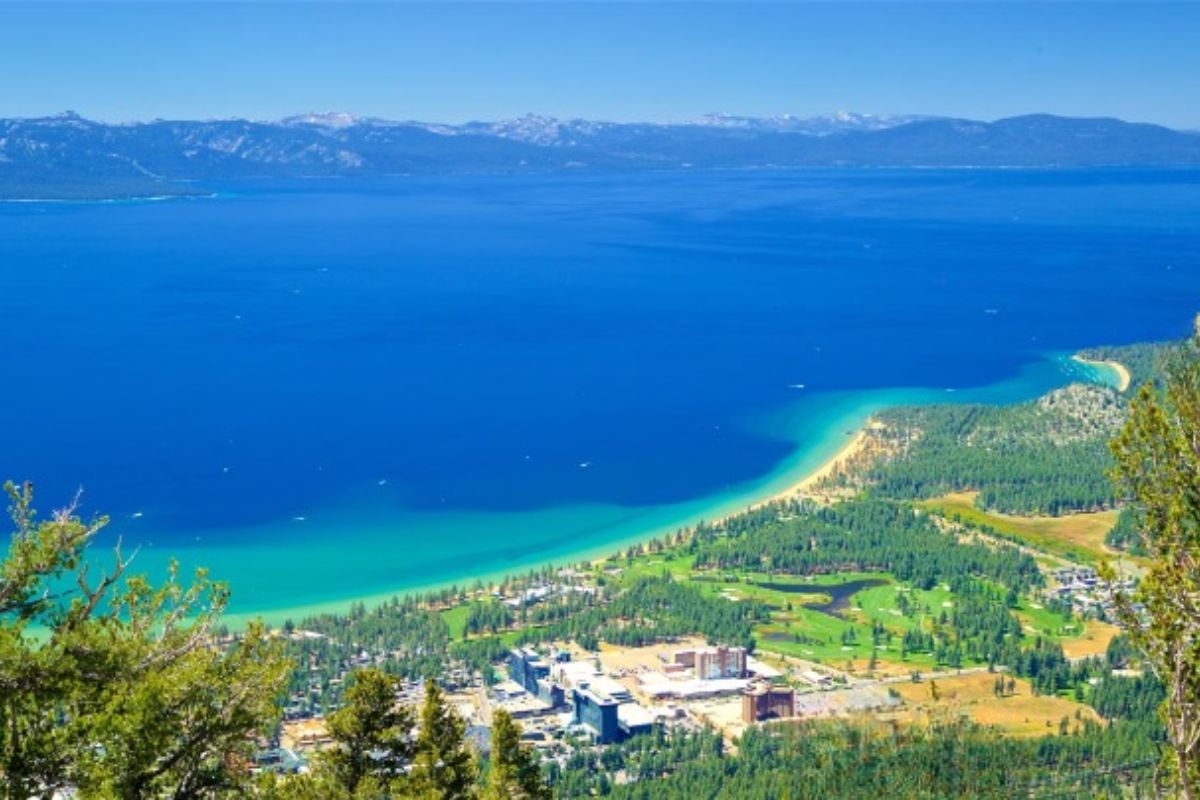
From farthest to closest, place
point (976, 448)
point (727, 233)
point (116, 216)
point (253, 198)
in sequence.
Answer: point (253, 198), point (116, 216), point (727, 233), point (976, 448)

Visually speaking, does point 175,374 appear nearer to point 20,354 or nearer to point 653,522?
point 20,354

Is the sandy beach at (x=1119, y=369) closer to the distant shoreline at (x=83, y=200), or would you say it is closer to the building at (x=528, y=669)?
the building at (x=528, y=669)

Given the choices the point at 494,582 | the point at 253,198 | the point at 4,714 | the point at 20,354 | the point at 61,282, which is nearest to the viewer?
the point at 4,714

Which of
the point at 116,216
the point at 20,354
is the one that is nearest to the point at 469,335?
the point at 20,354

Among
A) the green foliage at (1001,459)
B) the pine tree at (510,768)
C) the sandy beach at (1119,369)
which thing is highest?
the pine tree at (510,768)

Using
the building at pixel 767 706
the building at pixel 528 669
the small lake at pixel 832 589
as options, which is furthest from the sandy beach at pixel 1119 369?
the building at pixel 528 669

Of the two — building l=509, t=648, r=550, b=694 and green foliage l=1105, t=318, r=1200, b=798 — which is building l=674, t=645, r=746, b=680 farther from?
green foliage l=1105, t=318, r=1200, b=798
